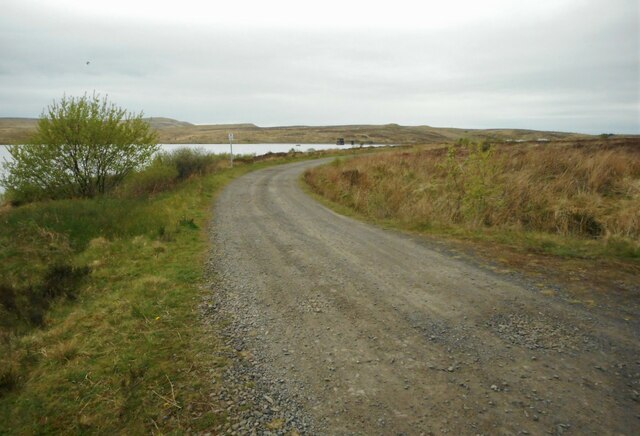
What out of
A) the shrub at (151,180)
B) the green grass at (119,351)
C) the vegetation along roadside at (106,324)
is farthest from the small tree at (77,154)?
the green grass at (119,351)

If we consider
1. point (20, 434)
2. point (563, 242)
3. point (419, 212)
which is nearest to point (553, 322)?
point (563, 242)

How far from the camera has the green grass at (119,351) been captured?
3451mm

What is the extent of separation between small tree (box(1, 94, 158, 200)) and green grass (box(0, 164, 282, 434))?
36.1 feet

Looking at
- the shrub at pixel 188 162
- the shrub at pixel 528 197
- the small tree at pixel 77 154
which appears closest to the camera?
the shrub at pixel 528 197

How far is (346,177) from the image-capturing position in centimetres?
1967

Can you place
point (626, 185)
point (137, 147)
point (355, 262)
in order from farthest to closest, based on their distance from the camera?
point (137, 147) < point (626, 185) < point (355, 262)

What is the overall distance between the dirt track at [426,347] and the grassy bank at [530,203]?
269 centimetres

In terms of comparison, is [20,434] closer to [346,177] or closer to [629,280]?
[629,280]

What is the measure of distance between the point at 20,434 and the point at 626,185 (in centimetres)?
1511

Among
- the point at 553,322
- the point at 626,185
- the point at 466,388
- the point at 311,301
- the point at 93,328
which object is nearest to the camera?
the point at 466,388

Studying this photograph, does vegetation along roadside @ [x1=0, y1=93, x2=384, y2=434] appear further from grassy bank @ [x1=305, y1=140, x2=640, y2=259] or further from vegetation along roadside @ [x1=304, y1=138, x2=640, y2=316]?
grassy bank @ [x1=305, y1=140, x2=640, y2=259]

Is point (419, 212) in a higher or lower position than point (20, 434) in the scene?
higher

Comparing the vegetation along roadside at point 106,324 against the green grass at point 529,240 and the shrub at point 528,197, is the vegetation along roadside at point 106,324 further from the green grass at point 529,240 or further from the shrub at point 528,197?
the shrub at point 528,197

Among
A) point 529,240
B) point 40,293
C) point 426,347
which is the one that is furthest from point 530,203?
point 40,293
